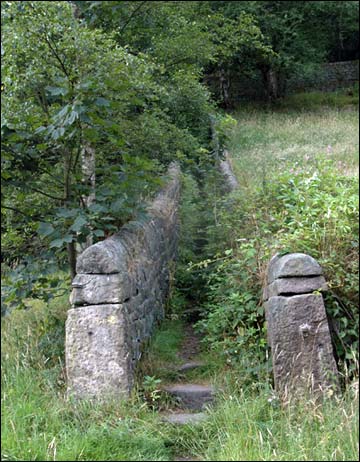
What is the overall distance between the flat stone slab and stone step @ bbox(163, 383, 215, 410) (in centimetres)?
23

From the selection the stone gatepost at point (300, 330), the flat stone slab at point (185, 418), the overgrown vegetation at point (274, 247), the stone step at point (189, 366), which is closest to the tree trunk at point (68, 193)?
the stone step at point (189, 366)

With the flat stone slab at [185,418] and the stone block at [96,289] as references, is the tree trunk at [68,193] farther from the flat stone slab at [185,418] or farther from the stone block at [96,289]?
the flat stone slab at [185,418]

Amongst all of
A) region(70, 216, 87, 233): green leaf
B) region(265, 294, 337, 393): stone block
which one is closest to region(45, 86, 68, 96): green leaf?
region(70, 216, 87, 233): green leaf

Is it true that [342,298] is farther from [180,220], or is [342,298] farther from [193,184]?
[193,184]

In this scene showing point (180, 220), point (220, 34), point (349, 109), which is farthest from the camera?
point (349, 109)

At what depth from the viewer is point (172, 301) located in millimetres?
7730

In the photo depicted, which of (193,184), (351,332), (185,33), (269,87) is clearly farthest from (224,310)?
(269,87)

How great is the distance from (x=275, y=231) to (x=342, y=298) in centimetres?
162

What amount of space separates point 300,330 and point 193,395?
1251mm

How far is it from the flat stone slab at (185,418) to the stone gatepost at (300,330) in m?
0.66

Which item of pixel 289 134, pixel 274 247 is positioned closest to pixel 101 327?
pixel 274 247

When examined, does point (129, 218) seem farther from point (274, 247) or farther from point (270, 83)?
point (270, 83)

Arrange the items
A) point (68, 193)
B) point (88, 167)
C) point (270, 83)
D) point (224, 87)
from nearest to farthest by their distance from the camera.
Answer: point (68, 193) → point (88, 167) → point (224, 87) → point (270, 83)

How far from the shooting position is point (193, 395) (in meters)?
5.11
